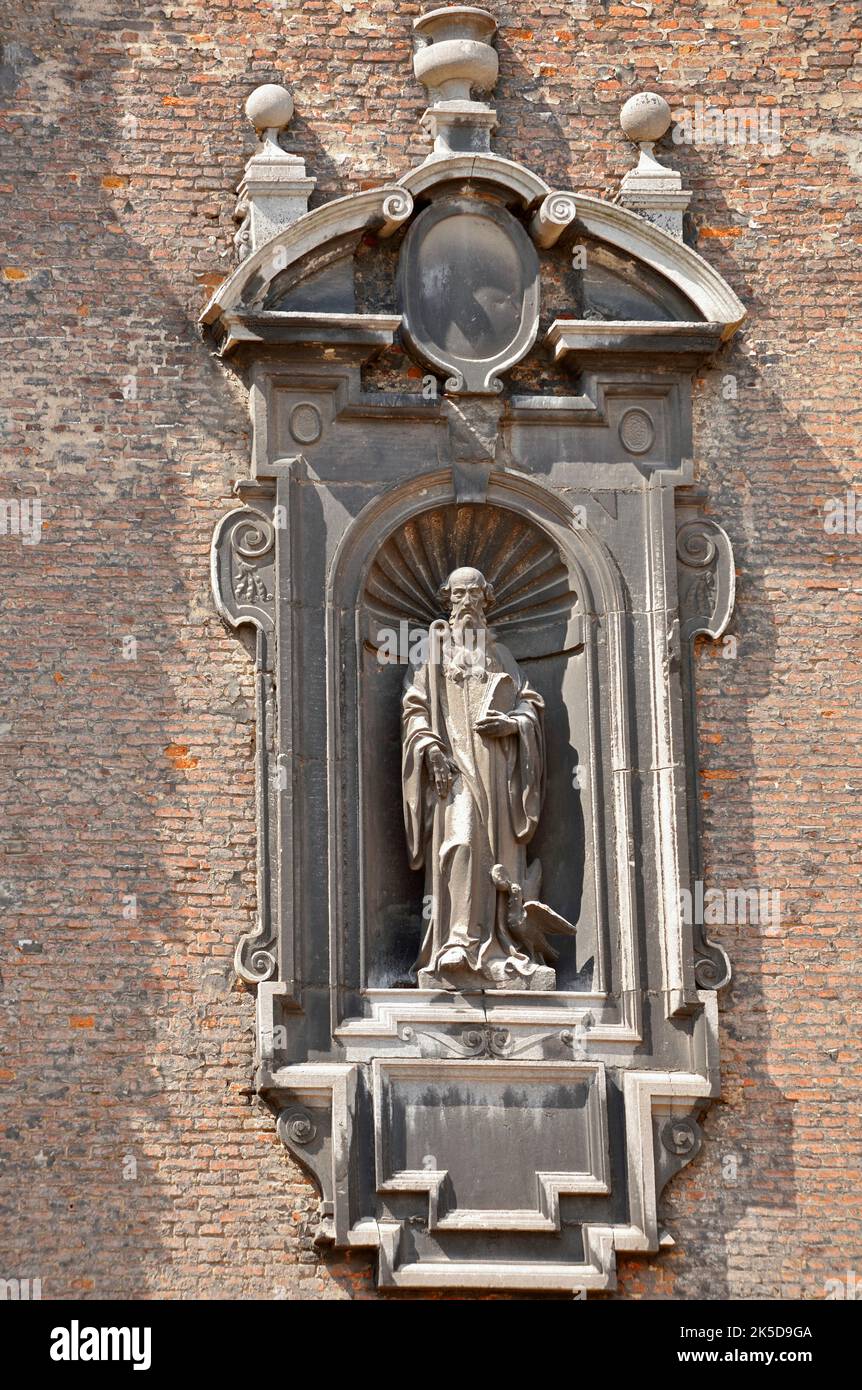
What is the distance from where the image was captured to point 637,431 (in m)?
15.7

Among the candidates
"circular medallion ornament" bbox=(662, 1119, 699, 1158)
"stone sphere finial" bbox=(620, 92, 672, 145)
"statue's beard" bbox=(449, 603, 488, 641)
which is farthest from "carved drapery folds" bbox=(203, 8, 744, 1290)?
"stone sphere finial" bbox=(620, 92, 672, 145)

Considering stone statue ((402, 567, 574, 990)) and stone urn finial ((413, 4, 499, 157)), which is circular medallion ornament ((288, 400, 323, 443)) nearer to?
stone statue ((402, 567, 574, 990))

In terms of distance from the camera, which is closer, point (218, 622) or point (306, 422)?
point (218, 622)

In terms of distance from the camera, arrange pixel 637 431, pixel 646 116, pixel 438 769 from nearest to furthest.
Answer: pixel 438 769, pixel 637 431, pixel 646 116

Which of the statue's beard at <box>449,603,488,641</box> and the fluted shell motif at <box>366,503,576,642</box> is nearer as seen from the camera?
the statue's beard at <box>449,603,488,641</box>

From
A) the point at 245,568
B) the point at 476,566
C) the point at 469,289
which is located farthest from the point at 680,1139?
the point at 469,289

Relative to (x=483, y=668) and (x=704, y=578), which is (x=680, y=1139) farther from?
(x=704, y=578)

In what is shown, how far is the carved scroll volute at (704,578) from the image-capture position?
1549cm

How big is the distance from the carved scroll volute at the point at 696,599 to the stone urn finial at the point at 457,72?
2175mm

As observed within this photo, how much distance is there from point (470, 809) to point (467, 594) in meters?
1.05

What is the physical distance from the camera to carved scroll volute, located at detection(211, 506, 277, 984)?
48.7ft

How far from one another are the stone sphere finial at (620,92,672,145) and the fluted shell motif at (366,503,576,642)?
6.69 ft

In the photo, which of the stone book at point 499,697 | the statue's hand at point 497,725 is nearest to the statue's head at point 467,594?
the stone book at point 499,697

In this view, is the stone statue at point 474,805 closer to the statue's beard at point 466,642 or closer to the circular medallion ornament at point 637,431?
the statue's beard at point 466,642
